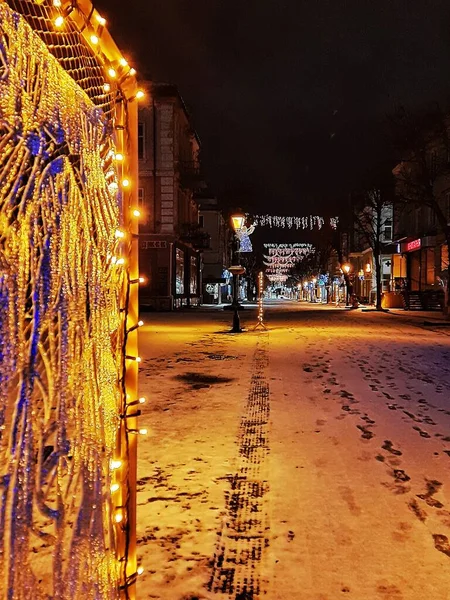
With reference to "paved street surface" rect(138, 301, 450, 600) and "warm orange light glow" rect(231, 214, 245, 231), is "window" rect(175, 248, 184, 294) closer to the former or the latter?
"warm orange light glow" rect(231, 214, 245, 231)

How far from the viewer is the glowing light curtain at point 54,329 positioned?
1749mm

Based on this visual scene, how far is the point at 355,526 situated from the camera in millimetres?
3768

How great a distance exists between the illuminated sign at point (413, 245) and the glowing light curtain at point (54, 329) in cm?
4242

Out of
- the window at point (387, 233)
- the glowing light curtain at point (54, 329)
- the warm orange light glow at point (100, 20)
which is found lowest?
the glowing light curtain at point (54, 329)

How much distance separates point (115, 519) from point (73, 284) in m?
0.90

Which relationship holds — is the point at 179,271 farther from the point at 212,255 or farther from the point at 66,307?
the point at 66,307

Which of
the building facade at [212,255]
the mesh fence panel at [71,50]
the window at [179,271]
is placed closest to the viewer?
the mesh fence panel at [71,50]

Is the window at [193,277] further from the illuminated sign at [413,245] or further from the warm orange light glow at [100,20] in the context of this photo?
the warm orange light glow at [100,20]

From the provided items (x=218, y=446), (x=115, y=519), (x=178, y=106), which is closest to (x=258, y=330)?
(x=218, y=446)

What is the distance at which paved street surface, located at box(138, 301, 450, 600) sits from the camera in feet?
10.2

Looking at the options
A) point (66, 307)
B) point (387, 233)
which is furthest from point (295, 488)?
point (387, 233)

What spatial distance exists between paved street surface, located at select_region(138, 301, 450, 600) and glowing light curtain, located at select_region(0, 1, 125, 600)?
996 millimetres

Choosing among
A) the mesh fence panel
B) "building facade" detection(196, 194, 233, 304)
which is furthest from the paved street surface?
"building facade" detection(196, 194, 233, 304)

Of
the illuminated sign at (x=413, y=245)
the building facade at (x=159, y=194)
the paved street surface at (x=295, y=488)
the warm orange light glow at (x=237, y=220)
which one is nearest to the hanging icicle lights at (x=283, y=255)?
the illuminated sign at (x=413, y=245)
